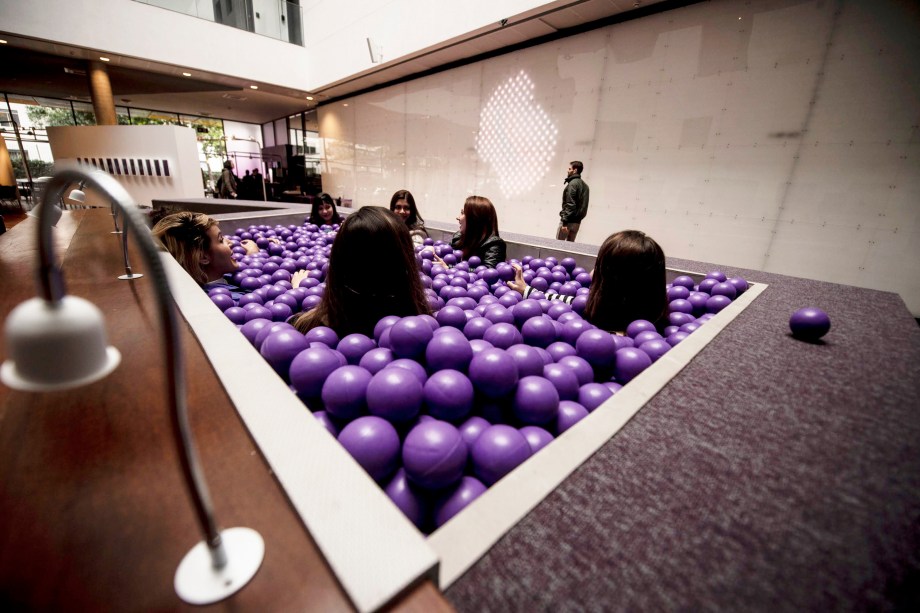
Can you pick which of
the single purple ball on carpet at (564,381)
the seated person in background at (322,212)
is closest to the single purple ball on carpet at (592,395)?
the single purple ball on carpet at (564,381)

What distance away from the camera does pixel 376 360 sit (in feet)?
4.42

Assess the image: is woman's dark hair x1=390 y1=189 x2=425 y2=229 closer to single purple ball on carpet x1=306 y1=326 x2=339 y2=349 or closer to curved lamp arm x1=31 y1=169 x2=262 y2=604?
single purple ball on carpet x1=306 y1=326 x2=339 y2=349

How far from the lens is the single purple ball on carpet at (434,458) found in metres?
0.87

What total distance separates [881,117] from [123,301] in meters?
5.23

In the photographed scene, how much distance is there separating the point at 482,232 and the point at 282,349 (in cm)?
225

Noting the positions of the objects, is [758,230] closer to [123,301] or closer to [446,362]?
[446,362]

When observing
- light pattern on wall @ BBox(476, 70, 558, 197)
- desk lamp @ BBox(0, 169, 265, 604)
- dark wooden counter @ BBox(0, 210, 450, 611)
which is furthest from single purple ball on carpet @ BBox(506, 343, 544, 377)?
light pattern on wall @ BBox(476, 70, 558, 197)

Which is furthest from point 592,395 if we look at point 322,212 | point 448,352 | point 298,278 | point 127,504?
point 322,212

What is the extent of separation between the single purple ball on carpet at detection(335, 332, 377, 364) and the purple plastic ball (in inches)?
24.4

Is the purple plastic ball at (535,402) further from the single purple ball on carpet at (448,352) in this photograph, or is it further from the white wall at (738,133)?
the white wall at (738,133)

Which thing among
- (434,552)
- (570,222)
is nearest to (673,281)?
(570,222)

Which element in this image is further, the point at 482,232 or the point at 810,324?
the point at 482,232

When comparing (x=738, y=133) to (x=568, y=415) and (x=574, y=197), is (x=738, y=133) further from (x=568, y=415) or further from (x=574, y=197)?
(x=568, y=415)

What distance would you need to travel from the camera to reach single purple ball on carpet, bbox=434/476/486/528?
86 cm
